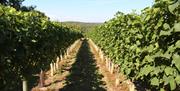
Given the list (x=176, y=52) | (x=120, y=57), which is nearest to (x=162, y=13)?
(x=176, y=52)

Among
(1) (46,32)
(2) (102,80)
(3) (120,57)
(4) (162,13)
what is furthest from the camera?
(2) (102,80)

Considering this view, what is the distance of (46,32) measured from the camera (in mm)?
15914

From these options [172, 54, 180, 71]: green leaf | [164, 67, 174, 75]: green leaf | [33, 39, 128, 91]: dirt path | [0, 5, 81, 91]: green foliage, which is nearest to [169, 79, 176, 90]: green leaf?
[164, 67, 174, 75]: green leaf

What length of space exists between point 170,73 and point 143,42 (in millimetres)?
3442

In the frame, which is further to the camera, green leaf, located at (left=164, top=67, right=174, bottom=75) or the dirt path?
the dirt path

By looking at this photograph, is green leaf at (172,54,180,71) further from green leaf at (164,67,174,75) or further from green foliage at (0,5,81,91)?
green foliage at (0,5,81,91)

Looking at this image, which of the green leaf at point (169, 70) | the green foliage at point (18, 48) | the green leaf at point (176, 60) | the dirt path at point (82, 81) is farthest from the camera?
the dirt path at point (82, 81)

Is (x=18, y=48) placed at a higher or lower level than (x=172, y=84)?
lower

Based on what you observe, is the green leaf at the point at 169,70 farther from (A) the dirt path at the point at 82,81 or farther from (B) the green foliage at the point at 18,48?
(A) the dirt path at the point at 82,81

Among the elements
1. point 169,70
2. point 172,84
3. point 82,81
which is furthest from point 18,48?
point 82,81

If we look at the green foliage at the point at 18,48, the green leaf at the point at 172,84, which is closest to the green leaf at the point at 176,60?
the green leaf at the point at 172,84

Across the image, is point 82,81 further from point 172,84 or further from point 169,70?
point 172,84

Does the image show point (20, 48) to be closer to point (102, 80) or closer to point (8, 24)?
point (8, 24)

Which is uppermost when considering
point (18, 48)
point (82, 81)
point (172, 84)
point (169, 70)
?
point (169, 70)
